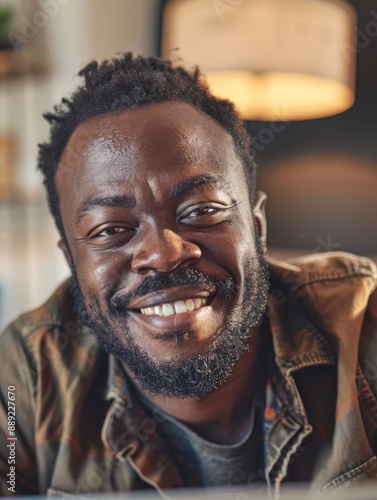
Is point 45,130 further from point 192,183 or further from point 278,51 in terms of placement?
point 278,51


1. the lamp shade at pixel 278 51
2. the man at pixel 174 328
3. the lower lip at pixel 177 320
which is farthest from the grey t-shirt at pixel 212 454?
the lamp shade at pixel 278 51

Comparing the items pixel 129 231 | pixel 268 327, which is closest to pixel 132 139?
pixel 129 231

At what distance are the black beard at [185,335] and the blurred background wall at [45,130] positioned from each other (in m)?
0.14

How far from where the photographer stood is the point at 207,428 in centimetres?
57

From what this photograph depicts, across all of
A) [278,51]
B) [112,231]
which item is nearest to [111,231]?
[112,231]

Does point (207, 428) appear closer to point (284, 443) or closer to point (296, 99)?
point (284, 443)

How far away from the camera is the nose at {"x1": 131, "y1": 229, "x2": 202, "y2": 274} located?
0.48 m

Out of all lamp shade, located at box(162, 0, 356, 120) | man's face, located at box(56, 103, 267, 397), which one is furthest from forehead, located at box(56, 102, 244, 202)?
lamp shade, located at box(162, 0, 356, 120)

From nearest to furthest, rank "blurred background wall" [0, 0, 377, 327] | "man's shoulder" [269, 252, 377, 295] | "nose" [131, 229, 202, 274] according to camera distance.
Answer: "nose" [131, 229, 202, 274] < "man's shoulder" [269, 252, 377, 295] < "blurred background wall" [0, 0, 377, 327]

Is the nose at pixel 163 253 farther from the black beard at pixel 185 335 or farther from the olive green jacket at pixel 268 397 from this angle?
the olive green jacket at pixel 268 397

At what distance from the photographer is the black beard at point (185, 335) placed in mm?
495

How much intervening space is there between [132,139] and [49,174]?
0.10 m

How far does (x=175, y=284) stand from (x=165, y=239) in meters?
0.03

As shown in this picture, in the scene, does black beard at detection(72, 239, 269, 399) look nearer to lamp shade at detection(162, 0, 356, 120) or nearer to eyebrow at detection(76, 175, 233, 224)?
eyebrow at detection(76, 175, 233, 224)
